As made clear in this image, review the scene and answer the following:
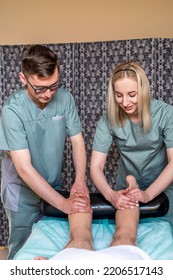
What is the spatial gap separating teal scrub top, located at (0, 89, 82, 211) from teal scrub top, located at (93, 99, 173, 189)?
0.19m

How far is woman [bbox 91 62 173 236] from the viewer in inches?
70.5

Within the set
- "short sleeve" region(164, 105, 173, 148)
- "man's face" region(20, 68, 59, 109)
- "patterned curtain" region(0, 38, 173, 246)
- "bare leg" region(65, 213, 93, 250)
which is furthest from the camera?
"patterned curtain" region(0, 38, 173, 246)

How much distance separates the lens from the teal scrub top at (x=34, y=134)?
1846 millimetres

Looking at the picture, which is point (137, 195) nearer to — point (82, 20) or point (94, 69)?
point (94, 69)

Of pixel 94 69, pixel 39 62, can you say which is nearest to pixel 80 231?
pixel 39 62

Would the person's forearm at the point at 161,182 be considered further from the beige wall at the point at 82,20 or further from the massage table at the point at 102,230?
the beige wall at the point at 82,20

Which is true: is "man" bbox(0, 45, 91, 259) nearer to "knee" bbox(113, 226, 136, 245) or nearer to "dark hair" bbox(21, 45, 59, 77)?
"dark hair" bbox(21, 45, 59, 77)

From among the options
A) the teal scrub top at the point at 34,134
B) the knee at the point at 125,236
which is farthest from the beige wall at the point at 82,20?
the knee at the point at 125,236

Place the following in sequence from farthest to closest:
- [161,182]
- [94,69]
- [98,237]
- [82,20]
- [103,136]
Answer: [82,20]
[94,69]
[103,136]
[161,182]
[98,237]

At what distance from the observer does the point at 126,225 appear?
1.70m

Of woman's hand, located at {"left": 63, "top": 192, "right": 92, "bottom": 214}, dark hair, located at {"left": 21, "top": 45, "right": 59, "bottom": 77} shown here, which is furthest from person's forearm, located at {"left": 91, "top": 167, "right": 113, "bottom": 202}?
dark hair, located at {"left": 21, "top": 45, "right": 59, "bottom": 77}

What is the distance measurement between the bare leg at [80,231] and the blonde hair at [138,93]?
51 cm

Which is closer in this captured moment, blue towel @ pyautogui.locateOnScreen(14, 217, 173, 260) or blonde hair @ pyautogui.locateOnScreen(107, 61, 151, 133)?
blue towel @ pyautogui.locateOnScreen(14, 217, 173, 260)

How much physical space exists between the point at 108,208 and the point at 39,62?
80 cm
